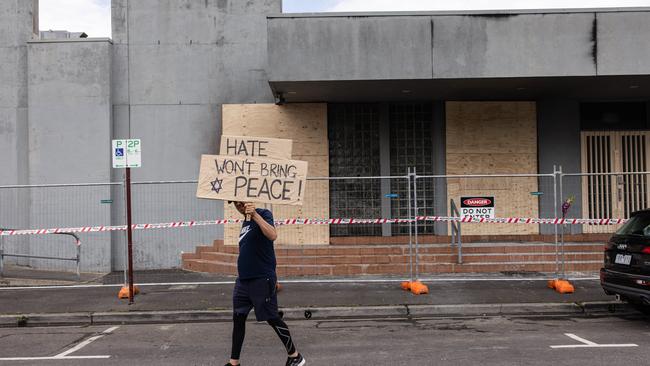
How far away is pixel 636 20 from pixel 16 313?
1245 centimetres

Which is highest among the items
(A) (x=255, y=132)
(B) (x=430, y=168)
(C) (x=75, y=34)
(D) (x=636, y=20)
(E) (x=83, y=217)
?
(C) (x=75, y=34)

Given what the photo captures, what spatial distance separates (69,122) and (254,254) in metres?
10.5

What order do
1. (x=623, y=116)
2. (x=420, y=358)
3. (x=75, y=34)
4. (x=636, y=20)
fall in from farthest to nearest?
(x=75, y=34)
(x=623, y=116)
(x=636, y=20)
(x=420, y=358)

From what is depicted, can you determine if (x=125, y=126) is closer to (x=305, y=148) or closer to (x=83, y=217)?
(x=83, y=217)

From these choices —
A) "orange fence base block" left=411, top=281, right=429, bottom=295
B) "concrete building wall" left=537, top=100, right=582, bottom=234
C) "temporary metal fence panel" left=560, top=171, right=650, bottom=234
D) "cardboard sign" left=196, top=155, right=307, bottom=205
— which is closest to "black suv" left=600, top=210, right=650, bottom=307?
"orange fence base block" left=411, top=281, right=429, bottom=295

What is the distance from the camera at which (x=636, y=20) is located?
1184cm

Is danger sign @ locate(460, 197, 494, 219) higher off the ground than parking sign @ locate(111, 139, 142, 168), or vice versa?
parking sign @ locate(111, 139, 142, 168)

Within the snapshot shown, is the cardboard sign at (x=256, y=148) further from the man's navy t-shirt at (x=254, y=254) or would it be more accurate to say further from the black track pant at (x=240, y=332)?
the black track pant at (x=240, y=332)

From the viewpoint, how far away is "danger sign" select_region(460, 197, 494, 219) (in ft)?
47.8

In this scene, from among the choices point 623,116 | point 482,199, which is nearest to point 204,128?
point 482,199

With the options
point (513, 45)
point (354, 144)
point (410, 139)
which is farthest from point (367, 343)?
point (410, 139)

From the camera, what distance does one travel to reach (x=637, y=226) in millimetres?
8391

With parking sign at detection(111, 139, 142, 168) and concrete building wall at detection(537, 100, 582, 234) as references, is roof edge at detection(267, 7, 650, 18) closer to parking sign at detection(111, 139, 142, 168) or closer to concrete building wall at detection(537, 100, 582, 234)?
concrete building wall at detection(537, 100, 582, 234)

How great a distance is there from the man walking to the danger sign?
939 centimetres
